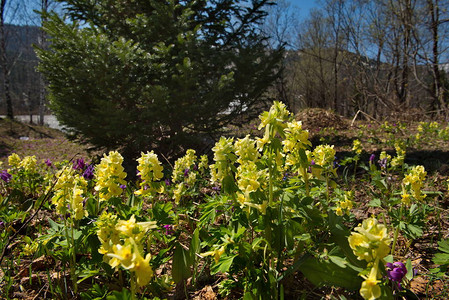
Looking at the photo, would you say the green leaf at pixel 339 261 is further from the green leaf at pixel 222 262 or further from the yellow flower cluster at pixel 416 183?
the yellow flower cluster at pixel 416 183

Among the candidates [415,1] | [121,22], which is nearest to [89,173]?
[121,22]

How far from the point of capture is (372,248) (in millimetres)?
850

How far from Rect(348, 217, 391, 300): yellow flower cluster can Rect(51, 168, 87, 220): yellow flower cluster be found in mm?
1256

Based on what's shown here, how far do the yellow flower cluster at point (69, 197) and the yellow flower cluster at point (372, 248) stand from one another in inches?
49.4

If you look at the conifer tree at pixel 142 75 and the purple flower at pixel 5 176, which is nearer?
the purple flower at pixel 5 176

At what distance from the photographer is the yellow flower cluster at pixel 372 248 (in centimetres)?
82

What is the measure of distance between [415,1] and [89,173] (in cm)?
996

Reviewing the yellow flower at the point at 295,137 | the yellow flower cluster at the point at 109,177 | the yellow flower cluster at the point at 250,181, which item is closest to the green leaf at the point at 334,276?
the yellow flower cluster at the point at 250,181

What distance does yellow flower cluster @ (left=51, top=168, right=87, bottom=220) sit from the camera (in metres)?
1.36

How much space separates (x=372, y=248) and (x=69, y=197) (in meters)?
1.45

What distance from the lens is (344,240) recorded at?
1.19 meters

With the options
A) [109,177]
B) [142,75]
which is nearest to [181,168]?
[109,177]

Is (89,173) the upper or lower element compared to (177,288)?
upper

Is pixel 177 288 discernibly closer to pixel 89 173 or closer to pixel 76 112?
pixel 89 173
